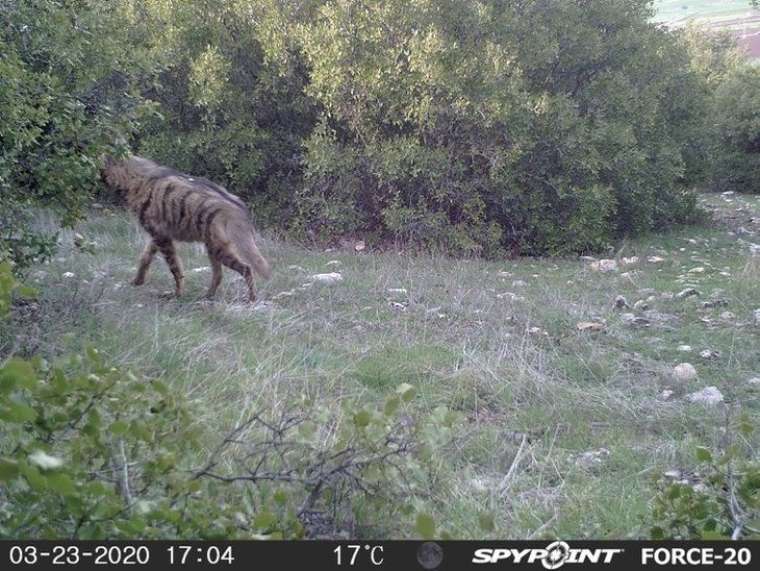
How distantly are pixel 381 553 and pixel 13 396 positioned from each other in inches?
44.0

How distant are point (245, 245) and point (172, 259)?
2.34 ft

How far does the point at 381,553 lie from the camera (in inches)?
107

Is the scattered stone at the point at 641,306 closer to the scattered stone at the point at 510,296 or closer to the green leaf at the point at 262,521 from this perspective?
the scattered stone at the point at 510,296

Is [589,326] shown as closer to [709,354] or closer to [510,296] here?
[709,354]

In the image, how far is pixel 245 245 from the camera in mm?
7820

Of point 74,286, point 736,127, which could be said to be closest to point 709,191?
point 736,127

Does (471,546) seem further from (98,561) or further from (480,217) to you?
(480,217)

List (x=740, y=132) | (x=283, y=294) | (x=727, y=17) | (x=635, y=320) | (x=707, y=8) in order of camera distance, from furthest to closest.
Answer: (x=707, y=8) < (x=727, y=17) < (x=740, y=132) < (x=283, y=294) < (x=635, y=320)

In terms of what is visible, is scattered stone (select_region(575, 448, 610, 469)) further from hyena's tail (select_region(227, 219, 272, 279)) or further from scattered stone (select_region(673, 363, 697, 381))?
hyena's tail (select_region(227, 219, 272, 279))

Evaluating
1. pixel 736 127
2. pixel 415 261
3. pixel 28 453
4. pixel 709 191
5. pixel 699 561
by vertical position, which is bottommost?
pixel 709 191

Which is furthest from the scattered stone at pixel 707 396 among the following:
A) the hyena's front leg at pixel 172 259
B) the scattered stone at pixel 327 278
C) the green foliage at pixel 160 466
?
the hyena's front leg at pixel 172 259

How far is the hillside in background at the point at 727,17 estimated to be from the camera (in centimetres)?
2791

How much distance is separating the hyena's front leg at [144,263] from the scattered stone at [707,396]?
15.6 feet

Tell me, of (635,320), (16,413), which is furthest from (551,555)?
(635,320)
